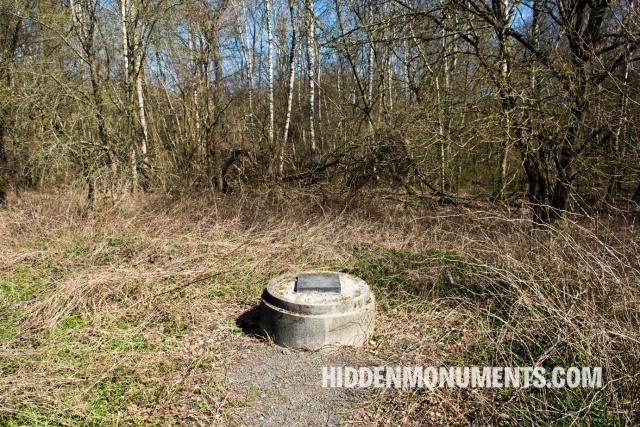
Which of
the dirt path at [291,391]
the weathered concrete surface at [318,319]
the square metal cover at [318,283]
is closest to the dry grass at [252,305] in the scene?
the dirt path at [291,391]

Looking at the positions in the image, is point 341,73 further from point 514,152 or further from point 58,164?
point 58,164

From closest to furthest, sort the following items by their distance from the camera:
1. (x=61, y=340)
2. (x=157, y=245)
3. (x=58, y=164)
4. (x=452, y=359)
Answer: (x=452, y=359) → (x=61, y=340) → (x=157, y=245) → (x=58, y=164)

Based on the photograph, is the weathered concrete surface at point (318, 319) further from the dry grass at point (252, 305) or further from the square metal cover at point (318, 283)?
the dry grass at point (252, 305)

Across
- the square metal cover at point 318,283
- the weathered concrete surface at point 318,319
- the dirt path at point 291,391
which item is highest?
the square metal cover at point 318,283

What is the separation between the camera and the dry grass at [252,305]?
2980 millimetres

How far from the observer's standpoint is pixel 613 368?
2.76 metres

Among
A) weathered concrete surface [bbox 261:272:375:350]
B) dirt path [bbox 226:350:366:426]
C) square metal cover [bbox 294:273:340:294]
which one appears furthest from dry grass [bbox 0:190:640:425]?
square metal cover [bbox 294:273:340:294]

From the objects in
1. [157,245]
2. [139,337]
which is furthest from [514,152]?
[139,337]

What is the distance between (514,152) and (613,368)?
268 inches

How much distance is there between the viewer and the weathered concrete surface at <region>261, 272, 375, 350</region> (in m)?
4.01

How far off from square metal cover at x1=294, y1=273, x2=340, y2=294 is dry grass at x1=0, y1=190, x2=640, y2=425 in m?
0.71

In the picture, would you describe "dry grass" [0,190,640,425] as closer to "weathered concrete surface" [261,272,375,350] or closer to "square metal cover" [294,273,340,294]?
"weathered concrete surface" [261,272,375,350]

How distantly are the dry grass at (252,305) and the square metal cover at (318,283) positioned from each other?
708mm

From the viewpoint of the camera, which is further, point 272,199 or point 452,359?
point 272,199
